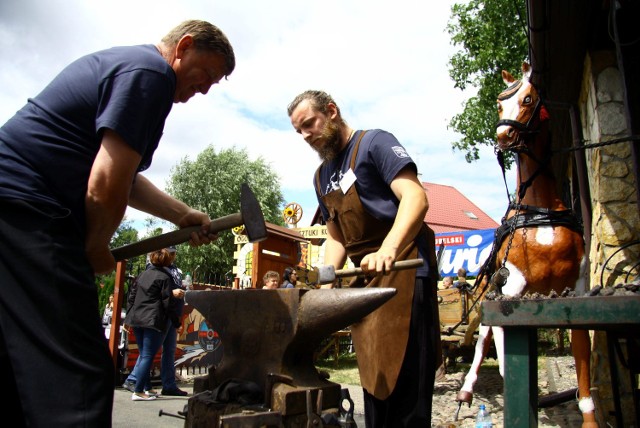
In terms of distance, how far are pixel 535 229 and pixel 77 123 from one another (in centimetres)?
315

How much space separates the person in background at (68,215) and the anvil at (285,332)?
69 cm

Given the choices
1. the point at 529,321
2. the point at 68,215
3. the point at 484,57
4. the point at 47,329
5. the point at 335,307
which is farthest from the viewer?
the point at 484,57

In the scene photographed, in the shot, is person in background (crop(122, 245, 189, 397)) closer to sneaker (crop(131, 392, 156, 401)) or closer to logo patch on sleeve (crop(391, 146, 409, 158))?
sneaker (crop(131, 392, 156, 401))

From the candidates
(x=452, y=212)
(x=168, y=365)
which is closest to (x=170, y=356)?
(x=168, y=365)

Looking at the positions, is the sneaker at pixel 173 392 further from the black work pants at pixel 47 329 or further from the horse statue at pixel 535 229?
the black work pants at pixel 47 329

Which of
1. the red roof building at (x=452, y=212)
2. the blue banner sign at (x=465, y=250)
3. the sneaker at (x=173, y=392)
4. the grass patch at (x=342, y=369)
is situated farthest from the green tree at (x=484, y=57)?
the red roof building at (x=452, y=212)

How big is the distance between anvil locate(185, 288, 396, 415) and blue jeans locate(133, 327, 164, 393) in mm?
3734

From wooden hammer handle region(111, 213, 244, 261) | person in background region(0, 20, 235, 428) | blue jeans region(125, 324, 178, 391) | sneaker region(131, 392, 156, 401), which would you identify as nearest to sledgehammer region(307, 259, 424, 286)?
wooden hammer handle region(111, 213, 244, 261)

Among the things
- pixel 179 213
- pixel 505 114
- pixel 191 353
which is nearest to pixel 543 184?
pixel 505 114

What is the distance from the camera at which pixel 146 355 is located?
580 cm

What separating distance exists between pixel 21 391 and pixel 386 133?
181cm

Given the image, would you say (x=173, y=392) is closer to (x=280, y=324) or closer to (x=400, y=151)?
(x=280, y=324)

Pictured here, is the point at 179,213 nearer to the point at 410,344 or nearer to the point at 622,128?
the point at 410,344

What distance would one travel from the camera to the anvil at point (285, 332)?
2.06 metres
